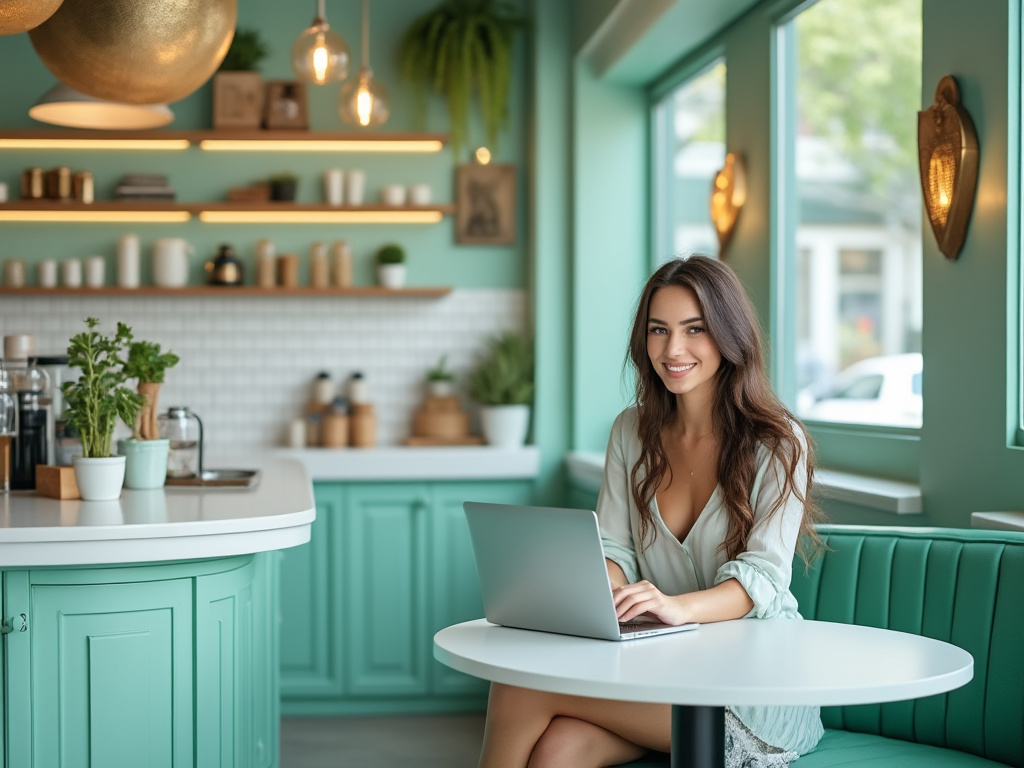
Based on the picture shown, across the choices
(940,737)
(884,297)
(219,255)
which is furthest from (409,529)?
(884,297)

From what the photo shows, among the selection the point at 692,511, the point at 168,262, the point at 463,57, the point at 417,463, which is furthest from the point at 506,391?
the point at 692,511

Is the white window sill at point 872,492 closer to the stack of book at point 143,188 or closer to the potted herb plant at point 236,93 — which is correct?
the potted herb plant at point 236,93

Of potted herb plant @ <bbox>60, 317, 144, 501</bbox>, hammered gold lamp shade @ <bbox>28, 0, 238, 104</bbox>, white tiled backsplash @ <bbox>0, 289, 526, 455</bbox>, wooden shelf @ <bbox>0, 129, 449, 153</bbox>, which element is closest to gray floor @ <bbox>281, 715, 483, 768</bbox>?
white tiled backsplash @ <bbox>0, 289, 526, 455</bbox>

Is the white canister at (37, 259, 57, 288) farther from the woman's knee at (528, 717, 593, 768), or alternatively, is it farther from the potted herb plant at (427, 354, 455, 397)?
the woman's knee at (528, 717, 593, 768)

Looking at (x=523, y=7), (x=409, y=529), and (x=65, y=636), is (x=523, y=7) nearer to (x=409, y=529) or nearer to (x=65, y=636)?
(x=409, y=529)

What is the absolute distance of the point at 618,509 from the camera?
2.45 meters

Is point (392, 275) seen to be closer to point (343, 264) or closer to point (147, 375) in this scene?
point (343, 264)

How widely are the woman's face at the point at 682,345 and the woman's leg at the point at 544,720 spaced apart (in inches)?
25.5

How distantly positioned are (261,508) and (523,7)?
3431mm

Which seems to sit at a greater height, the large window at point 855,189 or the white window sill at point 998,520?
the large window at point 855,189

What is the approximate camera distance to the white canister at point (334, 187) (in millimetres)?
5047

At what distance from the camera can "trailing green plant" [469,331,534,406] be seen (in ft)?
16.6

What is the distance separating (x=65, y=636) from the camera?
235 centimetres

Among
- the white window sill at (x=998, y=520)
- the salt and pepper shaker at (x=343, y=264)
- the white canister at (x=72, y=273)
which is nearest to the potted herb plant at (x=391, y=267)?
the salt and pepper shaker at (x=343, y=264)
